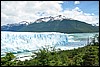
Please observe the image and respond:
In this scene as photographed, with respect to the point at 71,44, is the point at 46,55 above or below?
above

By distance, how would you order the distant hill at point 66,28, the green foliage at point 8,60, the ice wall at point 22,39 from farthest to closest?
the distant hill at point 66,28 → the ice wall at point 22,39 → the green foliage at point 8,60

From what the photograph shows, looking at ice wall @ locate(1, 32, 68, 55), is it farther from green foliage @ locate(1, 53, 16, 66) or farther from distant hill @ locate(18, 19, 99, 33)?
distant hill @ locate(18, 19, 99, 33)

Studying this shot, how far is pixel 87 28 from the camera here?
40.3m

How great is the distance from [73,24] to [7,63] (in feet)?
148

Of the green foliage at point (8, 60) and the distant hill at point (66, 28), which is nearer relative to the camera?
the green foliage at point (8, 60)

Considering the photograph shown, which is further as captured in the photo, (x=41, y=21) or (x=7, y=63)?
(x=41, y=21)

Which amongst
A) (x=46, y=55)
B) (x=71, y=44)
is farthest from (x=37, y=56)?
(x=71, y=44)

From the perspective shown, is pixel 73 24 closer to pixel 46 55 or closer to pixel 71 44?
pixel 71 44

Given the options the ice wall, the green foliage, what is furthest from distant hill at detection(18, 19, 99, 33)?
the green foliage

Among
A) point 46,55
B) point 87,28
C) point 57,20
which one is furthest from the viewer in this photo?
point 57,20

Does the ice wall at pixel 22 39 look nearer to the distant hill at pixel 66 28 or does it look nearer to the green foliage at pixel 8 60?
the green foliage at pixel 8 60

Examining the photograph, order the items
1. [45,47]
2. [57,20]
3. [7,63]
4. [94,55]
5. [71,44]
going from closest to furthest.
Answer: [7,63] → [45,47] → [94,55] → [71,44] → [57,20]

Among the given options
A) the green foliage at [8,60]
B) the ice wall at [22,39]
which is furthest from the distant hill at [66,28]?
the green foliage at [8,60]

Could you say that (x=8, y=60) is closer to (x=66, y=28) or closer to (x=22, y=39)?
(x=22, y=39)
